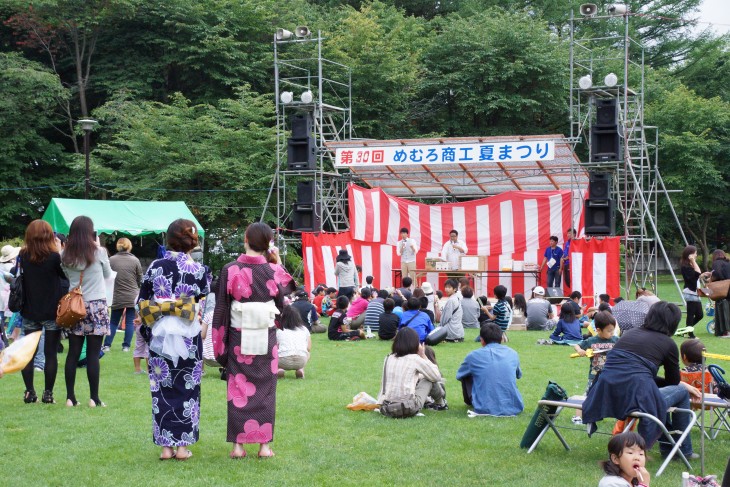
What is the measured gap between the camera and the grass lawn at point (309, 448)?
531 cm

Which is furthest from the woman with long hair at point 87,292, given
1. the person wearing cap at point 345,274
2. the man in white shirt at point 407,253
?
the man in white shirt at point 407,253

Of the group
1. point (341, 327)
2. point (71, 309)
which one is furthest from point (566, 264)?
point (71, 309)

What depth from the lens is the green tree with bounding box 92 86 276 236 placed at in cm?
2483

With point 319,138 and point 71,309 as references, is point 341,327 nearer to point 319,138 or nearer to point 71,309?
point 71,309

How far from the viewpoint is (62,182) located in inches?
1077

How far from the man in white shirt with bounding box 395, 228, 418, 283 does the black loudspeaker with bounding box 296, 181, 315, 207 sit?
6.88ft

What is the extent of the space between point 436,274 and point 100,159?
38.6 feet

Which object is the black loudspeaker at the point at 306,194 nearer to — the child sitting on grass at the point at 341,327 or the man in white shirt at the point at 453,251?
the man in white shirt at the point at 453,251

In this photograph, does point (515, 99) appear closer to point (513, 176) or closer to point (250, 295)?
point (513, 176)

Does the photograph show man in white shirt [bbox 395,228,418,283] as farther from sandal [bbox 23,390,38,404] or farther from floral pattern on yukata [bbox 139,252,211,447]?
floral pattern on yukata [bbox 139,252,211,447]

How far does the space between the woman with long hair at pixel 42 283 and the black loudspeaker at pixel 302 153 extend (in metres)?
12.2

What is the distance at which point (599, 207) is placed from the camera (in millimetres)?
16562

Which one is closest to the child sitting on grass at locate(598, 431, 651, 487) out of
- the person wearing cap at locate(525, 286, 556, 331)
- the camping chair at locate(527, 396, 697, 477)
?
the camping chair at locate(527, 396, 697, 477)

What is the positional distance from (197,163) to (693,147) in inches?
617
